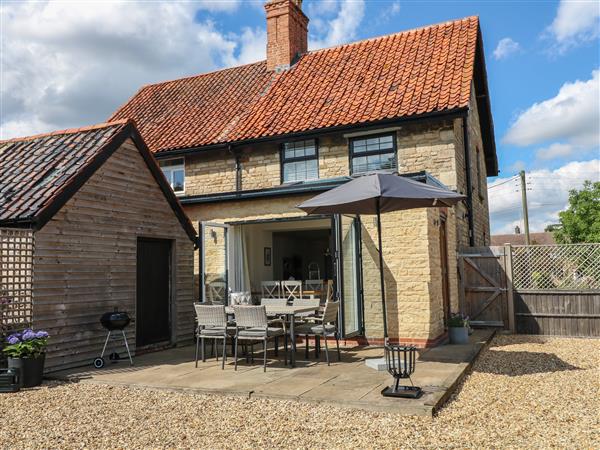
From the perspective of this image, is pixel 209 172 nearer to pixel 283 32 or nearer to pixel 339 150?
pixel 339 150

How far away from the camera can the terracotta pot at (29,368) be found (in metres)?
6.96

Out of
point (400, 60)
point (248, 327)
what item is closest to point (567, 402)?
point (248, 327)

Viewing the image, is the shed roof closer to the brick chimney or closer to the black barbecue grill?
the brick chimney

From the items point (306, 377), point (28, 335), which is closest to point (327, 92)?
point (306, 377)

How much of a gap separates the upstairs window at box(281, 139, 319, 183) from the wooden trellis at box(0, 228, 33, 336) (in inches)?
284

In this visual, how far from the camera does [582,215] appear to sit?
Result: 29641mm

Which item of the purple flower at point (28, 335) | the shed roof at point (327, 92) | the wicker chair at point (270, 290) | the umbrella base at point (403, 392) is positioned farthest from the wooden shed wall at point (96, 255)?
the umbrella base at point (403, 392)

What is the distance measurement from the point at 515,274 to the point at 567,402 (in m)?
6.29

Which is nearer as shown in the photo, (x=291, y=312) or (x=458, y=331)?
(x=291, y=312)

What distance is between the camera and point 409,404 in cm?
547

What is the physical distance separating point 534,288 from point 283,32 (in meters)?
10.6

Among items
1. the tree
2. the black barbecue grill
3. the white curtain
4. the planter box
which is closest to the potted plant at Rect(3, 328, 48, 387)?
the black barbecue grill

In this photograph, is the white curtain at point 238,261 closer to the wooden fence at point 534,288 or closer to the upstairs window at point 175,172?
the upstairs window at point 175,172

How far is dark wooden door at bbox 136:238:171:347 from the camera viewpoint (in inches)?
383
